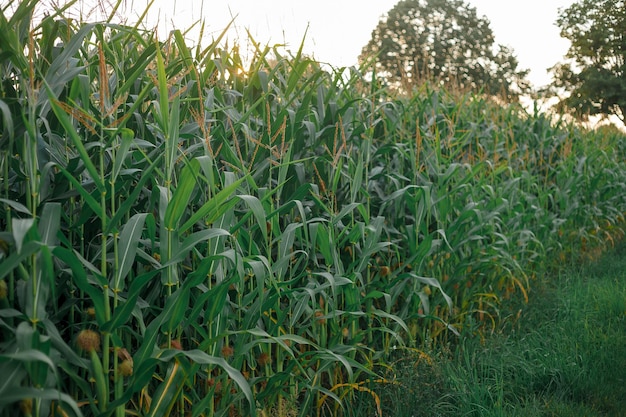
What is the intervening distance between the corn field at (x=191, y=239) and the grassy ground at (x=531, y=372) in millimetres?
205

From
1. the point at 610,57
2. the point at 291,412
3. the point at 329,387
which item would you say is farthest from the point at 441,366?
the point at 610,57

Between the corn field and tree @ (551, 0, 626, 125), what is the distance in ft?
104

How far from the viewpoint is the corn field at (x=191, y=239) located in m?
1.84

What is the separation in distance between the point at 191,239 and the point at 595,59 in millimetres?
38313

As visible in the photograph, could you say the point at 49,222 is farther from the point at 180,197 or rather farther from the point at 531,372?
the point at 531,372

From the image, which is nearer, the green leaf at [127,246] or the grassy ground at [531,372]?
the green leaf at [127,246]

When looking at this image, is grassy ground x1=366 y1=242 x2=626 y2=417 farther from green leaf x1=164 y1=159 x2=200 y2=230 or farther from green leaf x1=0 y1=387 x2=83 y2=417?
green leaf x1=0 y1=387 x2=83 y2=417

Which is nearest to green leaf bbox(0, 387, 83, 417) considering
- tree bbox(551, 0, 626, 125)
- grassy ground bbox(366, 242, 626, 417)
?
grassy ground bbox(366, 242, 626, 417)

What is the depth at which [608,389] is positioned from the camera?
322cm

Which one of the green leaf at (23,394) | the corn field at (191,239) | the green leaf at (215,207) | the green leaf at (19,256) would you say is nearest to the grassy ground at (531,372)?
the corn field at (191,239)

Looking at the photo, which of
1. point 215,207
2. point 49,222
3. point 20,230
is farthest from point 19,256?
point 215,207

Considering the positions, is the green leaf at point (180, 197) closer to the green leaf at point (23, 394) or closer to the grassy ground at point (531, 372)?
the green leaf at point (23, 394)

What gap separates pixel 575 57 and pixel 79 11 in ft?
126

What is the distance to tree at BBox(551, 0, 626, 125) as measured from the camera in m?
32.8
